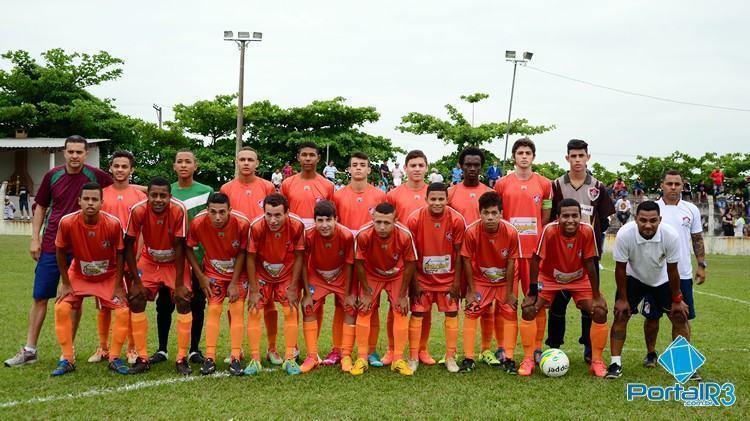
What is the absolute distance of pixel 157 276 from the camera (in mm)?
6047

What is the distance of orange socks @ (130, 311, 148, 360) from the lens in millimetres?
5887

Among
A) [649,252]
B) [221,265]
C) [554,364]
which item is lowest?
[554,364]

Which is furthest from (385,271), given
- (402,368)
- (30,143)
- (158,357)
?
(30,143)

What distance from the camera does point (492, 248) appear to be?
19.8ft

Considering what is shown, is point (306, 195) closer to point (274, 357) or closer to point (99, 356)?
point (274, 357)

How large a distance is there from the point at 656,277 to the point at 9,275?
11.5 meters

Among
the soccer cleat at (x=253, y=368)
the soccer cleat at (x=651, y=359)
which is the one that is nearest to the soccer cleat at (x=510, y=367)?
the soccer cleat at (x=651, y=359)

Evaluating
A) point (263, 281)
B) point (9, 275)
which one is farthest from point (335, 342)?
point (9, 275)

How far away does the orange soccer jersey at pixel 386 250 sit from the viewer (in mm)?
5934

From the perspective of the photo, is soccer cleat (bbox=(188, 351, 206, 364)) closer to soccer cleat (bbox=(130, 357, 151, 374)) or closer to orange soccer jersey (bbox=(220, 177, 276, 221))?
soccer cleat (bbox=(130, 357, 151, 374))

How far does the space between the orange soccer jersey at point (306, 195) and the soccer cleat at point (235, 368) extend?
4.79 feet

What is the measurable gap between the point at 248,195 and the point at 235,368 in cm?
166

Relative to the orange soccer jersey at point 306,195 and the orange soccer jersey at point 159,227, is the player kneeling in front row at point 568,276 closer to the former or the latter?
the orange soccer jersey at point 306,195

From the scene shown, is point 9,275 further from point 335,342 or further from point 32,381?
point 335,342
